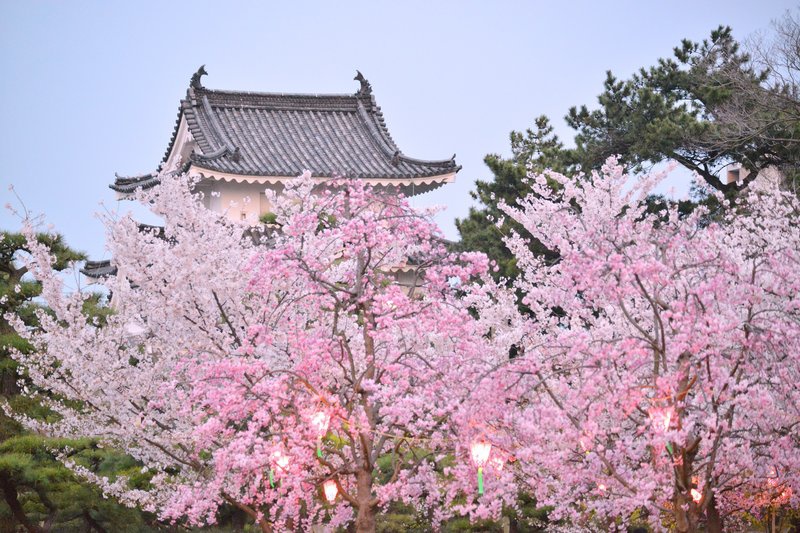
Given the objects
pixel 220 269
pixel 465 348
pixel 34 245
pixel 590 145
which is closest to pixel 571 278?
pixel 465 348

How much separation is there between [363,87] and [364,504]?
22.7m

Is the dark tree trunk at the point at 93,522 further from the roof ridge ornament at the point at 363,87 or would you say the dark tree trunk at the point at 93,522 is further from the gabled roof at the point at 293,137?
the roof ridge ornament at the point at 363,87

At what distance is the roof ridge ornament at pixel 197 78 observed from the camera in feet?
98.6

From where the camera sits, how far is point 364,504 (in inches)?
433

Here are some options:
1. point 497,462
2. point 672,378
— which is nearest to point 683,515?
point 672,378

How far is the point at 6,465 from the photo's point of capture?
1447 centimetres

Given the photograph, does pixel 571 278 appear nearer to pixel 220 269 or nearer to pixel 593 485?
pixel 593 485

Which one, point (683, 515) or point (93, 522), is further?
point (93, 522)

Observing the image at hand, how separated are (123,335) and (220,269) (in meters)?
2.04

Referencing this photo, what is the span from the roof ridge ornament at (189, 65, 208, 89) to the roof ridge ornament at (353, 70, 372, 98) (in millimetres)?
4827

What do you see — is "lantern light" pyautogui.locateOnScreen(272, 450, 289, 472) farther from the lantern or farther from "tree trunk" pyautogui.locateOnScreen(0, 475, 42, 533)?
"tree trunk" pyautogui.locateOnScreen(0, 475, 42, 533)

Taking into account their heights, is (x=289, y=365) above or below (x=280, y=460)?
above

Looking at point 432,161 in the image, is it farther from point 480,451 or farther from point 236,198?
point 480,451

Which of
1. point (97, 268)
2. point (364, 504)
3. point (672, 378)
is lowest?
point (364, 504)
